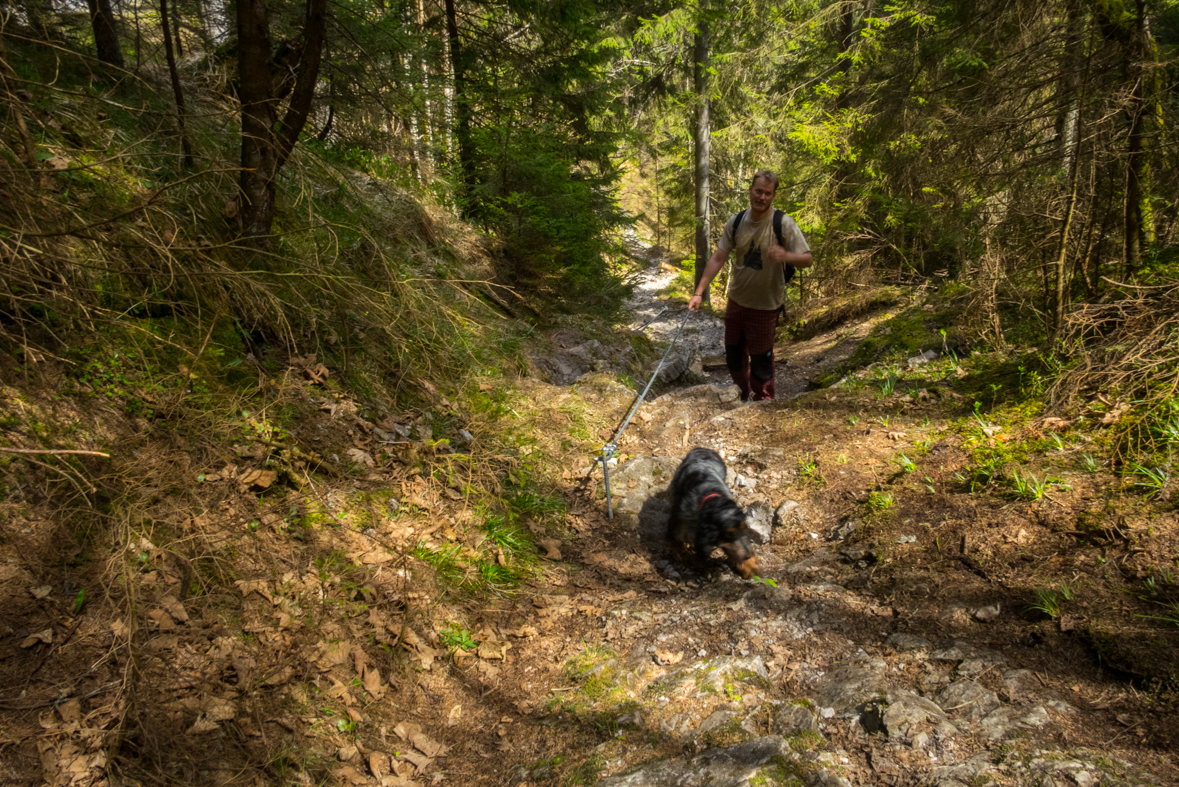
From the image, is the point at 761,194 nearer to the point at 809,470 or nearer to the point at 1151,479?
the point at 809,470

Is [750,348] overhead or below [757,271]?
below

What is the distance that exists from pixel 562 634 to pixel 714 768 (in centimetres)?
139

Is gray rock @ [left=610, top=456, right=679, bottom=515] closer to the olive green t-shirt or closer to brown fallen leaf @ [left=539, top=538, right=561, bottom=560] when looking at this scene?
brown fallen leaf @ [left=539, top=538, right=561, bottom=560]

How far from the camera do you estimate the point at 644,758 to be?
2.47 m

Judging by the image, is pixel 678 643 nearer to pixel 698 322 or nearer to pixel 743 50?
pixel 698 322

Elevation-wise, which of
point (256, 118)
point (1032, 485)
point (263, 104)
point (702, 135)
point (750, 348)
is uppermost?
point (702, 135)

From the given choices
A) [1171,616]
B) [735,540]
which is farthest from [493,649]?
[1171,616]

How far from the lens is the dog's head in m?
3.75

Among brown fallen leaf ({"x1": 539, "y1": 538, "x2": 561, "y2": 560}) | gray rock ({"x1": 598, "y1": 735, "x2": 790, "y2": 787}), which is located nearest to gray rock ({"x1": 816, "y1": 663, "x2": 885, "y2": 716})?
gray rock ({"x1": 598, "y1": 735, "x2": 790, "y2": 787})

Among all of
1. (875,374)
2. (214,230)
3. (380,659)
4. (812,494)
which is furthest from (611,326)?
(380,659)

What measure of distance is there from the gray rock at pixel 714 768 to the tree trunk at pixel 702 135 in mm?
12459

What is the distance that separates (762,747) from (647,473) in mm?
3052

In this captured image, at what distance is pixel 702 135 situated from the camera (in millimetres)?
15508

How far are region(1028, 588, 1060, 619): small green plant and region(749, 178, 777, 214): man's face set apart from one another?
3.52m
